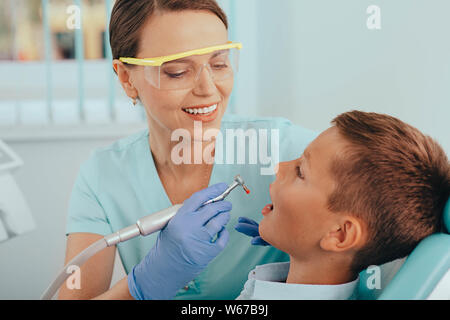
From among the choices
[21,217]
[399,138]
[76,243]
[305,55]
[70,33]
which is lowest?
[76,243]

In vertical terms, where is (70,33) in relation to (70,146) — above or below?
above

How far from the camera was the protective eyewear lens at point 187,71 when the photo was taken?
3.63 ft

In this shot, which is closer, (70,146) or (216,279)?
(216,279)

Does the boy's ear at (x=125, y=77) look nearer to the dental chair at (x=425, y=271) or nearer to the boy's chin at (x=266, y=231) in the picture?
the boy's chin at (x=266, y=231)

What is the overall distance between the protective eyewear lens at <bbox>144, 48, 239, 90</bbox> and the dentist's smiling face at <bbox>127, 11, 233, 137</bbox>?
1 centimetres

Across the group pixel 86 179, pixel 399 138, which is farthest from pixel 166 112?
pixel 399 138

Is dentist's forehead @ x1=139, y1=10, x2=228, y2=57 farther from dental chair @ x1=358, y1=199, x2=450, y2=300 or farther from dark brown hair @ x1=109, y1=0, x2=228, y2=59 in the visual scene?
dental chair @ x1=358, y1=199, x2=450, y2=300

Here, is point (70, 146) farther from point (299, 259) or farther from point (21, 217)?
point (299, 259)

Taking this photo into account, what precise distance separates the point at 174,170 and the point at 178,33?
393 millimetres

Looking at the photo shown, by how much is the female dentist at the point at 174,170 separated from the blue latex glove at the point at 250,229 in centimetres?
9

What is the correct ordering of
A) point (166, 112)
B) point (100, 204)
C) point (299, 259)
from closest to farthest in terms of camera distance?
point (299, 259), point (166, 112), point (100, 204)

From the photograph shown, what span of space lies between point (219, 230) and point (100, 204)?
1.37ft

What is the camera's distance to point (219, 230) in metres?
1.02

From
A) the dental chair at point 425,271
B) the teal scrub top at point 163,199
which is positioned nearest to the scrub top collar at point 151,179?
the teal scrub top at point 163,199
